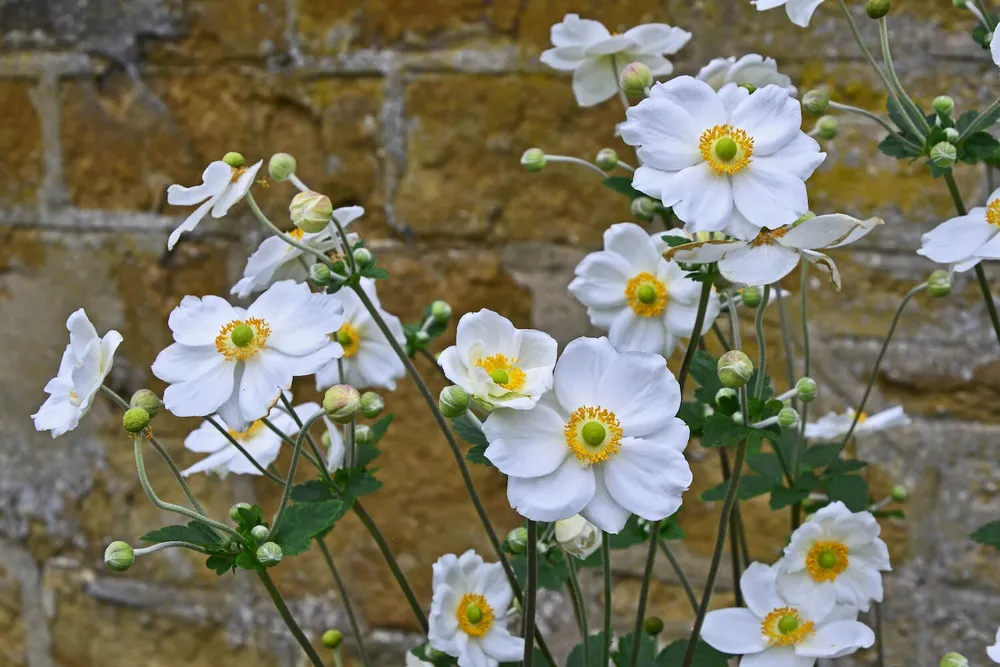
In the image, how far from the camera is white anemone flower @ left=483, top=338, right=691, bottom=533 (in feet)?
1.83

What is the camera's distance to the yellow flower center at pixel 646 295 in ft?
2.60

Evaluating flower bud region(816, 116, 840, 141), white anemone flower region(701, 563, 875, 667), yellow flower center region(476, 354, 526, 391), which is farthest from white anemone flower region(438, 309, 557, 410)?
flower bud region(816, 116, 840, 141)

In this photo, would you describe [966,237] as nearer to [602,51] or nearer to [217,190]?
[602,51]

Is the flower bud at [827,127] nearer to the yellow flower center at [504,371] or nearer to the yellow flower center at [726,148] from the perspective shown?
the yellow flower center at [726,148]

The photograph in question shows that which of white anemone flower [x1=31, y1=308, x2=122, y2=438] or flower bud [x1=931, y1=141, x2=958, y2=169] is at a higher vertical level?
flower bud [x1=931, y1=141, x2=958, y2=169]

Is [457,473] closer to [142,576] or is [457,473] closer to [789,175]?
[142,576]

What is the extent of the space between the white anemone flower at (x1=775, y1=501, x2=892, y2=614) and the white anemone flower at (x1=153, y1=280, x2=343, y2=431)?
16.6 inches

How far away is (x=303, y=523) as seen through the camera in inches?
27.0

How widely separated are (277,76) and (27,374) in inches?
25.9

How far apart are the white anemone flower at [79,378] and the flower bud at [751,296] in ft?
1.63

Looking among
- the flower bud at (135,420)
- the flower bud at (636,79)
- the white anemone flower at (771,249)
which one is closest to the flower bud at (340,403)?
the flower bud at (135,420)

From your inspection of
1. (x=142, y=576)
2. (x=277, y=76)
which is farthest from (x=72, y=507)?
(x=277, y=76)

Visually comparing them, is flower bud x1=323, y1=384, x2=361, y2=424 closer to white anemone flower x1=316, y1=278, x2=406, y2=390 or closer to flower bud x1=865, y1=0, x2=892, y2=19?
white anemone flower x1=316, y1=278, x2=406, y2=390

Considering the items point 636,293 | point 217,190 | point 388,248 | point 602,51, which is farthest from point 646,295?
point 388,248
